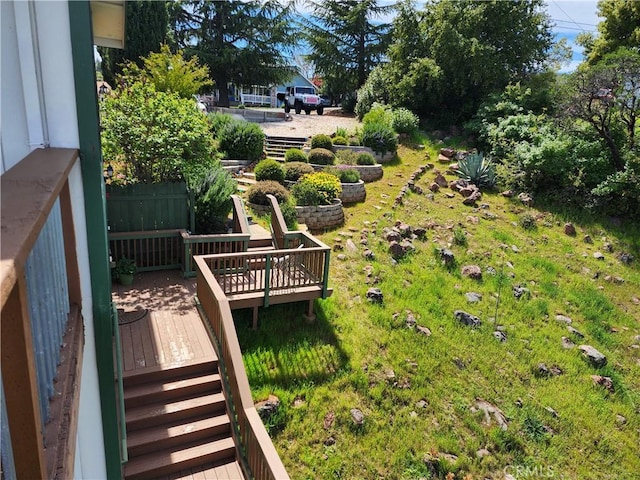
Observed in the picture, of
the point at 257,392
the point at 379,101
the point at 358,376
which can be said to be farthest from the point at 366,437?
the point at 379,101

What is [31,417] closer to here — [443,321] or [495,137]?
[443,321]

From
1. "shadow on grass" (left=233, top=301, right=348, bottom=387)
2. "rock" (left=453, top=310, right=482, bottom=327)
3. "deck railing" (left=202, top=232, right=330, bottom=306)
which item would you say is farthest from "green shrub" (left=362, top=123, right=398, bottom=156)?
"shadow on grass" (left=233, top=301, right=348, bottom=387)

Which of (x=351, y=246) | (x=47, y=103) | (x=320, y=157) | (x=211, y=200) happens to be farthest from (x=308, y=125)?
(x=47, y=103)

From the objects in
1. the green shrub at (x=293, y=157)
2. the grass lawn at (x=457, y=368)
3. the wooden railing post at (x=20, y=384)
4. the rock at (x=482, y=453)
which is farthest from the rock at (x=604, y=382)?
the green shrub at (x=293, y=157)

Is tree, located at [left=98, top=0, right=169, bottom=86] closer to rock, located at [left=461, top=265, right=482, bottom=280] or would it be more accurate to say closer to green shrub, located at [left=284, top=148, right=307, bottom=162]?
green shrub, located at [left=284, top=148, right=307, bottom=162]

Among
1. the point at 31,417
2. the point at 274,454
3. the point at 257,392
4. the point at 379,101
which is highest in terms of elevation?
the point at 379,101

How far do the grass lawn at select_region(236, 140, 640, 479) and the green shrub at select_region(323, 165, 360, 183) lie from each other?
257 centimetres

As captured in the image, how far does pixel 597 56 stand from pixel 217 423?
21.3 m

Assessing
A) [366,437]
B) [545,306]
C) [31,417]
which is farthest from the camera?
[545,306]

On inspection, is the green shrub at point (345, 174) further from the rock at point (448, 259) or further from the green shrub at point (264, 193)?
the rock at point (448, 259)

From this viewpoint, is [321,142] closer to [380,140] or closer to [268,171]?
[380,140]

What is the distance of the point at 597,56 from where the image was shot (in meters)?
18.4

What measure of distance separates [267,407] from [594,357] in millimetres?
5654

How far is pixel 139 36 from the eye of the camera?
18734 millimetres
